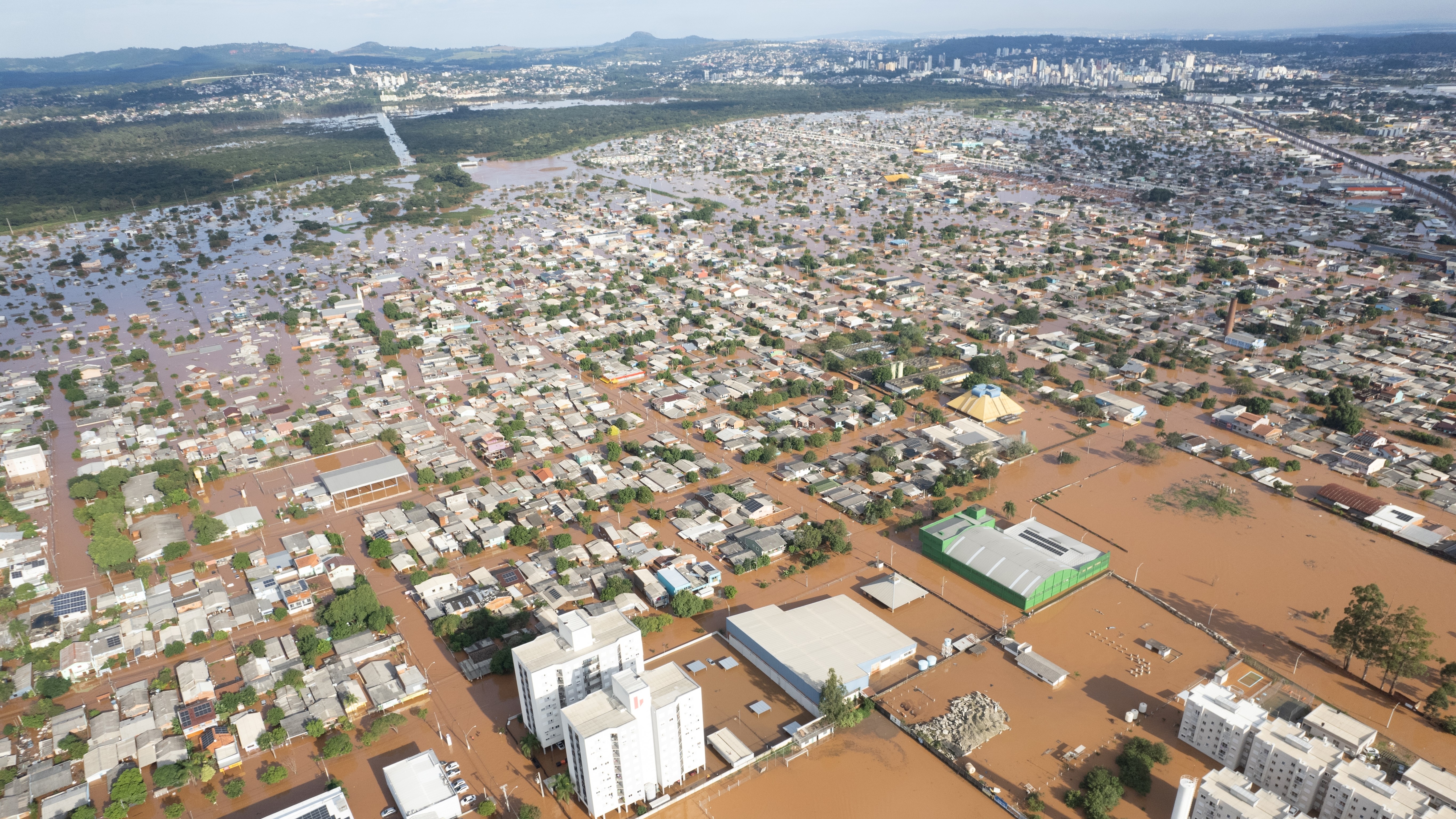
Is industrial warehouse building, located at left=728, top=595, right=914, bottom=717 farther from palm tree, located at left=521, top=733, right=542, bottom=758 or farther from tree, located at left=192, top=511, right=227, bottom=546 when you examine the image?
tree, located at left=192, top=511, right=227, bottom=546

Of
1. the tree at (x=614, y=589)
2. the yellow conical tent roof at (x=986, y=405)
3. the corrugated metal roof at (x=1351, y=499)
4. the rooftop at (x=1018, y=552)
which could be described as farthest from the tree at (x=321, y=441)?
the corrugated metal roof at (x=1351, y=499)

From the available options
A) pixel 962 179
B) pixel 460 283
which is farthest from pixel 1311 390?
pixel 962 179

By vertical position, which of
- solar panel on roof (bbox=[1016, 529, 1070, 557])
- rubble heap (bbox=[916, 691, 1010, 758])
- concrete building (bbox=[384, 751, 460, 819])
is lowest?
rubble heap (bbox=[916, 691, 1010, 758])

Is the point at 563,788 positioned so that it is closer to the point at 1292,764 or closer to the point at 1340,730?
the point at 1292,764

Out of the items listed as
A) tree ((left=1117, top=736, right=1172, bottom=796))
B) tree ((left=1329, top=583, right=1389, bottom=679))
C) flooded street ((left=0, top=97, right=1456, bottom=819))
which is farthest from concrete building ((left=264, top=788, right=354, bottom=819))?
tree ((left=1329, top=583, right=1389, bottom=679))

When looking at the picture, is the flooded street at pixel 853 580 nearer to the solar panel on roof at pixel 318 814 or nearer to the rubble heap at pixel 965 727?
the rubble heap at pixel 965 727

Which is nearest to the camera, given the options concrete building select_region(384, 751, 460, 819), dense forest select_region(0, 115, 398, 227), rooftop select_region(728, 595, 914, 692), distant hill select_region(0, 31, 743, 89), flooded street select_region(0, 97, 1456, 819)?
concrete building select_region(384, 751, 460, 819)
